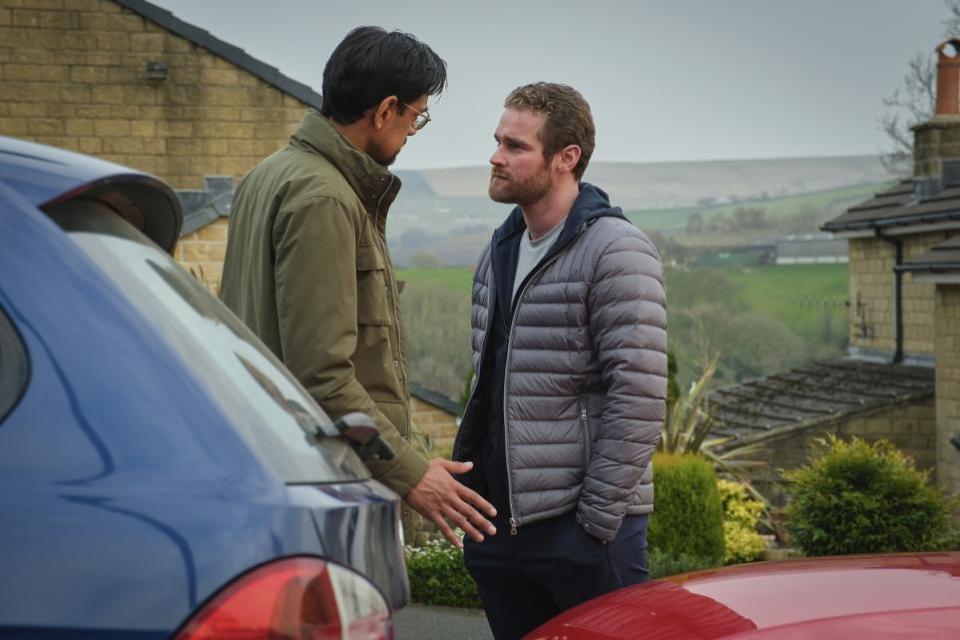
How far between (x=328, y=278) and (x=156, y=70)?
1423 cm

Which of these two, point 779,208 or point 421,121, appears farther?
point 779,208

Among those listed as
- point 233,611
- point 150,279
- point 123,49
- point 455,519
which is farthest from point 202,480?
point 123,49

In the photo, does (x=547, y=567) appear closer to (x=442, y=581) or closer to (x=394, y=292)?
(x=394, y=292)

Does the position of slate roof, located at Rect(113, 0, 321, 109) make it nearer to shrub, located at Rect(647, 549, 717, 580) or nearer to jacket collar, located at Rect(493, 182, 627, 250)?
shrub, located at Rect(647, 549, 717, 580)

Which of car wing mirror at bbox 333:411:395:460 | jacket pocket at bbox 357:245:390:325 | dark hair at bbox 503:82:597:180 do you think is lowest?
car wing mirror at bbox 333:411:395:460

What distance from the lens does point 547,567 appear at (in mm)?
4258

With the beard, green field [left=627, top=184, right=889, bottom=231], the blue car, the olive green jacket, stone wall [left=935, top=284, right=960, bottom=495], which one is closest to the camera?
the blue car

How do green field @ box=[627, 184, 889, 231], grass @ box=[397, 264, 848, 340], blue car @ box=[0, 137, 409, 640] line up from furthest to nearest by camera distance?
green field @ box=[627, 184, 889, 231]
grass @ box=[397, 264, 848, 340]
blue car @ box=[0, 137, 409, 640]

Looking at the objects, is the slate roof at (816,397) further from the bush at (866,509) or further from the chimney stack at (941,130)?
the bush at (866,509)

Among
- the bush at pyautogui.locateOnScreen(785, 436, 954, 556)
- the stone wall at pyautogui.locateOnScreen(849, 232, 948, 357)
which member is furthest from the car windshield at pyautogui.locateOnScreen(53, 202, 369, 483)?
the stone wall at pyautogui.locateOnScreen(849, 232, 948, 357)

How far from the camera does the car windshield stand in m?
2.22

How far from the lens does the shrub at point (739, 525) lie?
12.0 m

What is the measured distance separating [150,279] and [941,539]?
1025cm

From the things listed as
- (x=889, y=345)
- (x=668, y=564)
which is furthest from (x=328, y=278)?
(x=889, y=345)
